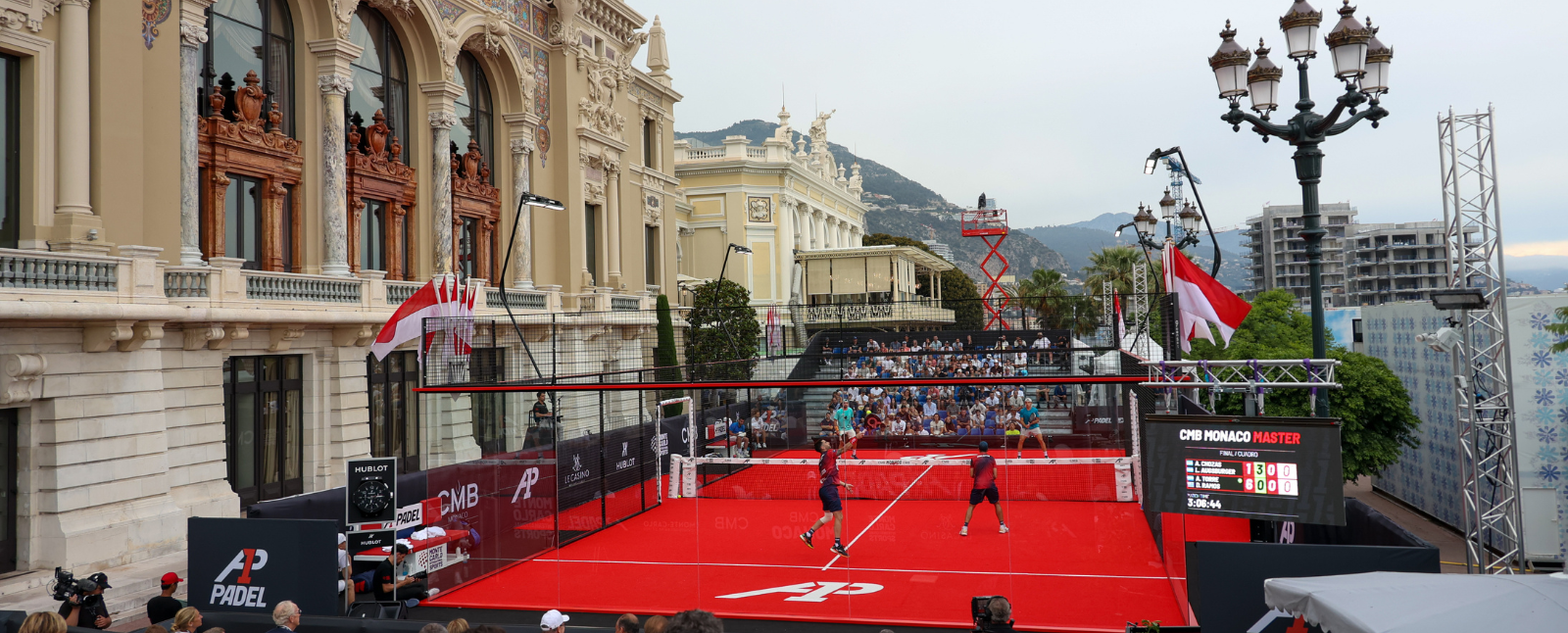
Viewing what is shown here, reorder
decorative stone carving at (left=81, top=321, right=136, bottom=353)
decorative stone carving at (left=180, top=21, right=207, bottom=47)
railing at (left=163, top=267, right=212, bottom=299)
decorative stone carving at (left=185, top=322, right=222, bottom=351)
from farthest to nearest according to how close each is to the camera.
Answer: decorative stone carving at (left=180, top=21, right=207, bottom=47) < decorative stone carving at (left=185, top=322, right=222, bottom=351) < railing at (left=163, top=267, right=212, bottom=299) < decorative stone carving at (left=81, top=321, right=136, bottom=353)

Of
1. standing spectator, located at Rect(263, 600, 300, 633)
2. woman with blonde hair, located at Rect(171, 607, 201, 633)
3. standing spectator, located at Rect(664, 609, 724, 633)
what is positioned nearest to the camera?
standing spectator, located at Rect(664, 609, 724, 633)

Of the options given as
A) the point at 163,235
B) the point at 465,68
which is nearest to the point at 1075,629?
the point at 163,235

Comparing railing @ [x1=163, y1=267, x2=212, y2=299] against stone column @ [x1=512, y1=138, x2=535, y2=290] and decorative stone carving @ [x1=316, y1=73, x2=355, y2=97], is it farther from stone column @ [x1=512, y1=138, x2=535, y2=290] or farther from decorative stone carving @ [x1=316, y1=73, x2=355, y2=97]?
stone column @ [x1=512, y1=138, x2=535, y2=290]

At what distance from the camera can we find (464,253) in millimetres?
29859

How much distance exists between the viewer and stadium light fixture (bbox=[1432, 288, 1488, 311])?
452 inches

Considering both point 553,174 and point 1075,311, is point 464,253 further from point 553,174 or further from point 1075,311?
point 1075,311

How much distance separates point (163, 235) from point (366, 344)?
5.83 m

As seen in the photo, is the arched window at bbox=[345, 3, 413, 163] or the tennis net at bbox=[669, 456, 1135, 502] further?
the arched window at bbox=[345, 3, 413, 163]

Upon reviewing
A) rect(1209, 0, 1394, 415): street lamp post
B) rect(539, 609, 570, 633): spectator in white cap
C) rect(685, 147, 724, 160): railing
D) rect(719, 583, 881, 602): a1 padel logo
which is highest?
rect(685, 147, 724, 160): railing

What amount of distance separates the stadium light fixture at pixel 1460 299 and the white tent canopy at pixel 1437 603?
5.42m

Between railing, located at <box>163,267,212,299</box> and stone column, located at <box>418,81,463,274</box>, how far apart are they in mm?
8989

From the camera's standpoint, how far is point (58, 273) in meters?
15.4

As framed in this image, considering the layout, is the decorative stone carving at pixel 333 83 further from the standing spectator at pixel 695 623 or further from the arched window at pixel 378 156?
the standing spectator at pixel 695 623

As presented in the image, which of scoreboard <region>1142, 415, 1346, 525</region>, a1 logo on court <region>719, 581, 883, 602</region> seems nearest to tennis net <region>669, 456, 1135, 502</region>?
a1 logo on court <region>719, 581, 883, 602</region>
